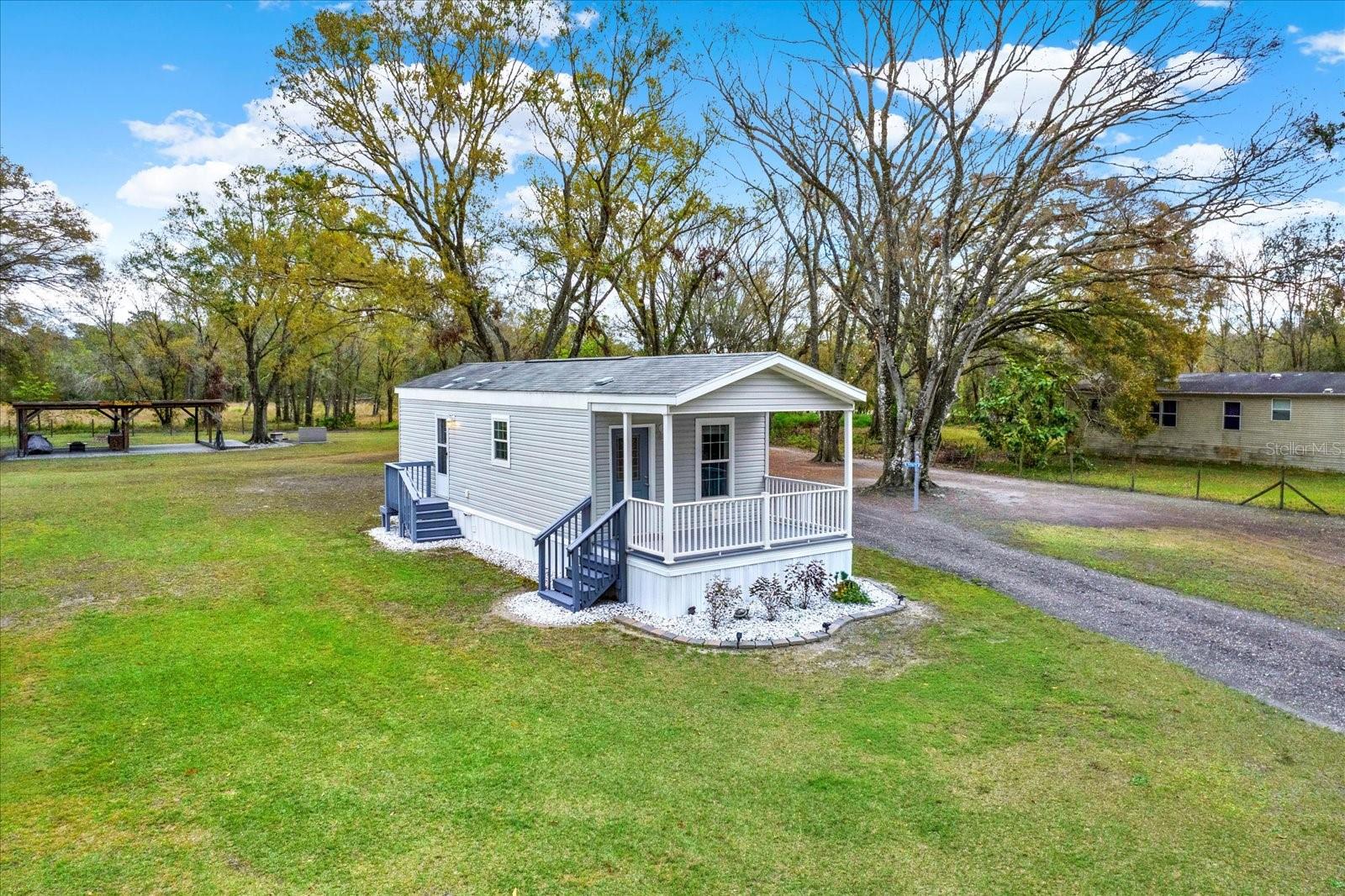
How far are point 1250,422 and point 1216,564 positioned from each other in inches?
703

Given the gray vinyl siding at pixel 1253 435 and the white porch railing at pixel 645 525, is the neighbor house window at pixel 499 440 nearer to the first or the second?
the white porch railing at pixel 645 525

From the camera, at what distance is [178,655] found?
7.82 m

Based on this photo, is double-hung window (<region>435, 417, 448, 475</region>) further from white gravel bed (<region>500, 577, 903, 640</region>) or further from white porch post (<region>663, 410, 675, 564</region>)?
white porch post (<region>663, 410, 675, 564</region>)

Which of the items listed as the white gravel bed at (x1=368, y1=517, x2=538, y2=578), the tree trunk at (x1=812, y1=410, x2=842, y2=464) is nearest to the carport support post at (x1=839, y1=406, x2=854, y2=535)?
the white gravel bed at (x1=368, y1=517, x2=538, y2=578)

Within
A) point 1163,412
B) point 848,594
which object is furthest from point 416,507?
point 1163,412

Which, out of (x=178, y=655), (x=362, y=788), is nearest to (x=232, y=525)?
(x=178, y=655)

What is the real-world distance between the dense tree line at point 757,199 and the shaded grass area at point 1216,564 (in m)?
6.27

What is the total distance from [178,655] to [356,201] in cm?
2010

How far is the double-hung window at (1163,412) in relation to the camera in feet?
90.7

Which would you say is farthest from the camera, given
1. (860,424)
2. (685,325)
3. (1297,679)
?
(860,424)

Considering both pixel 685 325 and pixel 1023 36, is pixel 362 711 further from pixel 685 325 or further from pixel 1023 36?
pixel 685 325

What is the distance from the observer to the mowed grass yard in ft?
14.6

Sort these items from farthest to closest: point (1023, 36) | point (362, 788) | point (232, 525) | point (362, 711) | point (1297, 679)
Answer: point (1023, 36), point (232, 525), point (1297, 679), point (362, 711), point (362, 788)

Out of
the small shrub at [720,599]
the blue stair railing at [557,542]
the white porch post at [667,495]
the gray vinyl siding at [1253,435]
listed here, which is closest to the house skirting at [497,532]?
the blue stair railing at [557,542]
